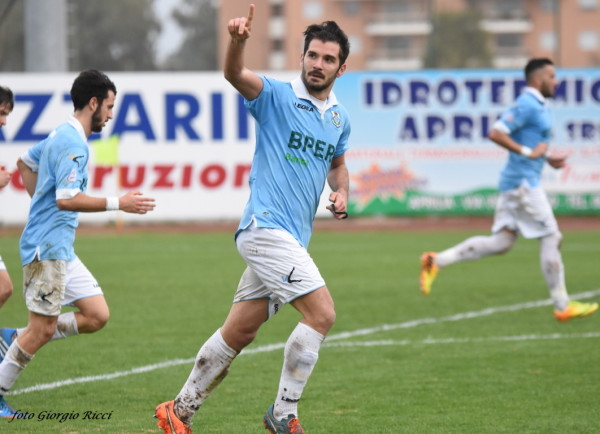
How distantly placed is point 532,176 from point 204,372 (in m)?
5.86

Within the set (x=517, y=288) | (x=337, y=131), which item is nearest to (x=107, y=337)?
(x=337, y=131)

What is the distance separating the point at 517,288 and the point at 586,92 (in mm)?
11070

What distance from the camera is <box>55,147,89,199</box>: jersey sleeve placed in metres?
6.32

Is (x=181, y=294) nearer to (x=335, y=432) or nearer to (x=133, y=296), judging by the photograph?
(x=133, y=296)

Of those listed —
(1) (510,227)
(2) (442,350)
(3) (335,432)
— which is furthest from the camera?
(1) (510,227)

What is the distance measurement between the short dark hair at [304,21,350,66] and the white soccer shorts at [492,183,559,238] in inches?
205

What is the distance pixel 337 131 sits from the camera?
627 centimetres

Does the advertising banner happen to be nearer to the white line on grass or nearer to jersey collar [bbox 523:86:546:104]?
the white line on grass

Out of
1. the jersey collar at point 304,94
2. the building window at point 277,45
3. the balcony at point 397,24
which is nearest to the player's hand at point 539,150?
the jersey collar at point 304,94

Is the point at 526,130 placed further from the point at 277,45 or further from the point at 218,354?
the point at 277,45

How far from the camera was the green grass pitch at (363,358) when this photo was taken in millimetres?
6906

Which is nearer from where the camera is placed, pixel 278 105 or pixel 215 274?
pixel 278 105

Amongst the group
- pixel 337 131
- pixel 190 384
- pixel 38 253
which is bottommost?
pixel 190 384

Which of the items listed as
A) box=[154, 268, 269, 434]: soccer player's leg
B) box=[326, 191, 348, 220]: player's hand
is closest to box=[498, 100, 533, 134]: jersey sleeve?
box=[326, 191, 348, 220]: player's hand
